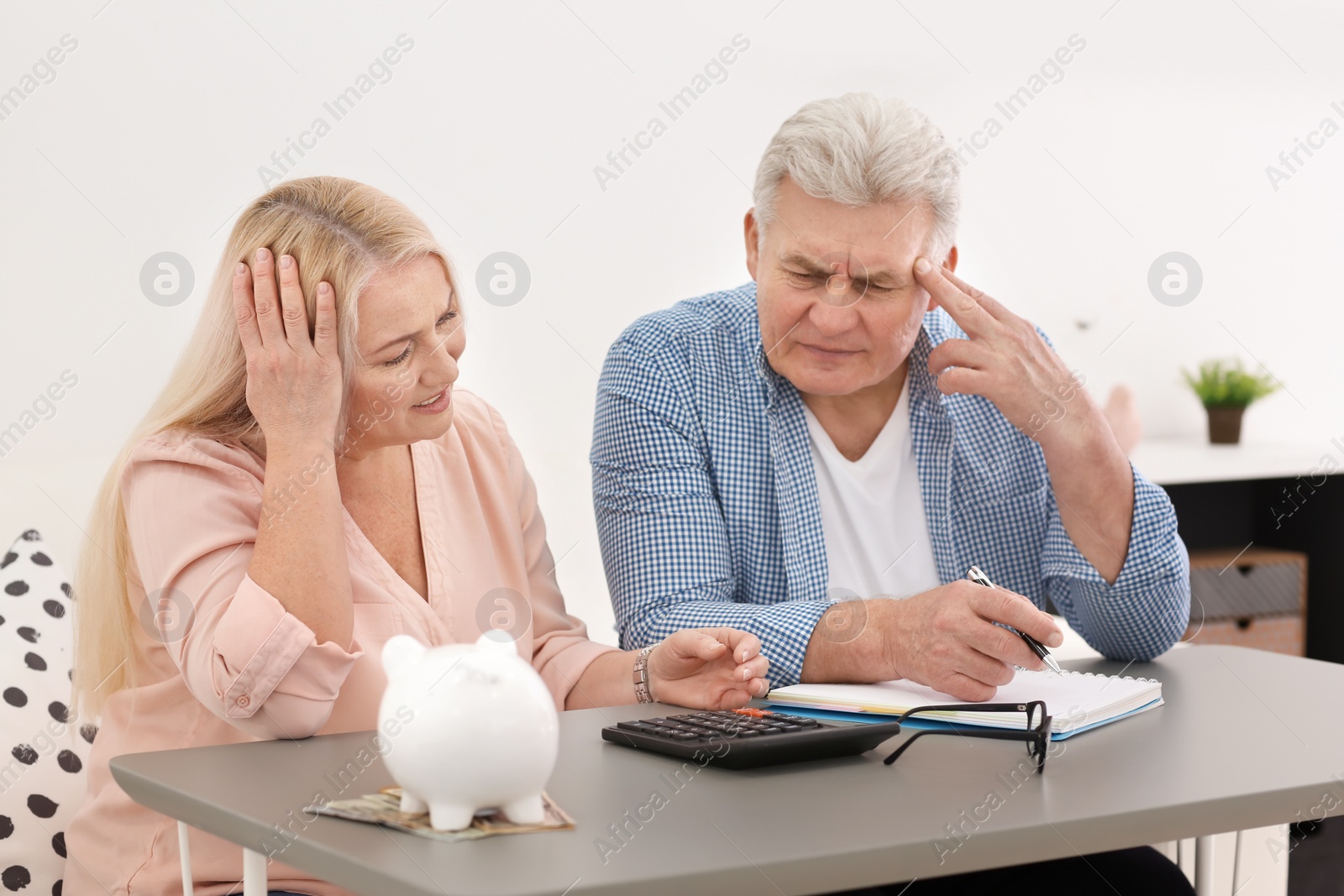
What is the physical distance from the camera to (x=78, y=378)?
235 cm

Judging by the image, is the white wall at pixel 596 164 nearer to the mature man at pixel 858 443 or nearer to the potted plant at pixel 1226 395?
the potted plant at pixel 1226 395

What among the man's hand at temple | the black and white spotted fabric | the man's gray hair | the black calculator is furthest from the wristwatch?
the black and white spotted fabric

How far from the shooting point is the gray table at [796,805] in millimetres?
758

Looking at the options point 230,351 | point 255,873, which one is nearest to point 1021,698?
point 255,873

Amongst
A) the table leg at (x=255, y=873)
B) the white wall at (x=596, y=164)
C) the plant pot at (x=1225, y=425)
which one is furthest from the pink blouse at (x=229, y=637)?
the plant pot at (x=1225, y=425)

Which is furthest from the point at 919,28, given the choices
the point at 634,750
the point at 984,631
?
the point at 634,750

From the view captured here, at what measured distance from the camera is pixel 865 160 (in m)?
1.59

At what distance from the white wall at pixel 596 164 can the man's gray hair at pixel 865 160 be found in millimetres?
1235

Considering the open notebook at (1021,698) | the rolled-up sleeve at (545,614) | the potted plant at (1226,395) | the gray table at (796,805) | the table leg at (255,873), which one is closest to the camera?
the gray table at (796,805)

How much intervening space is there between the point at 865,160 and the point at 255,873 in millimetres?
1102

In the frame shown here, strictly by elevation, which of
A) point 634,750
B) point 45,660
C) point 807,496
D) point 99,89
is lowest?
point 45,660

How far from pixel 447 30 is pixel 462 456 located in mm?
1536

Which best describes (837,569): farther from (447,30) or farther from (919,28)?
(919,28)

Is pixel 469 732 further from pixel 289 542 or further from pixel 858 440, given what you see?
pixel 858 440
